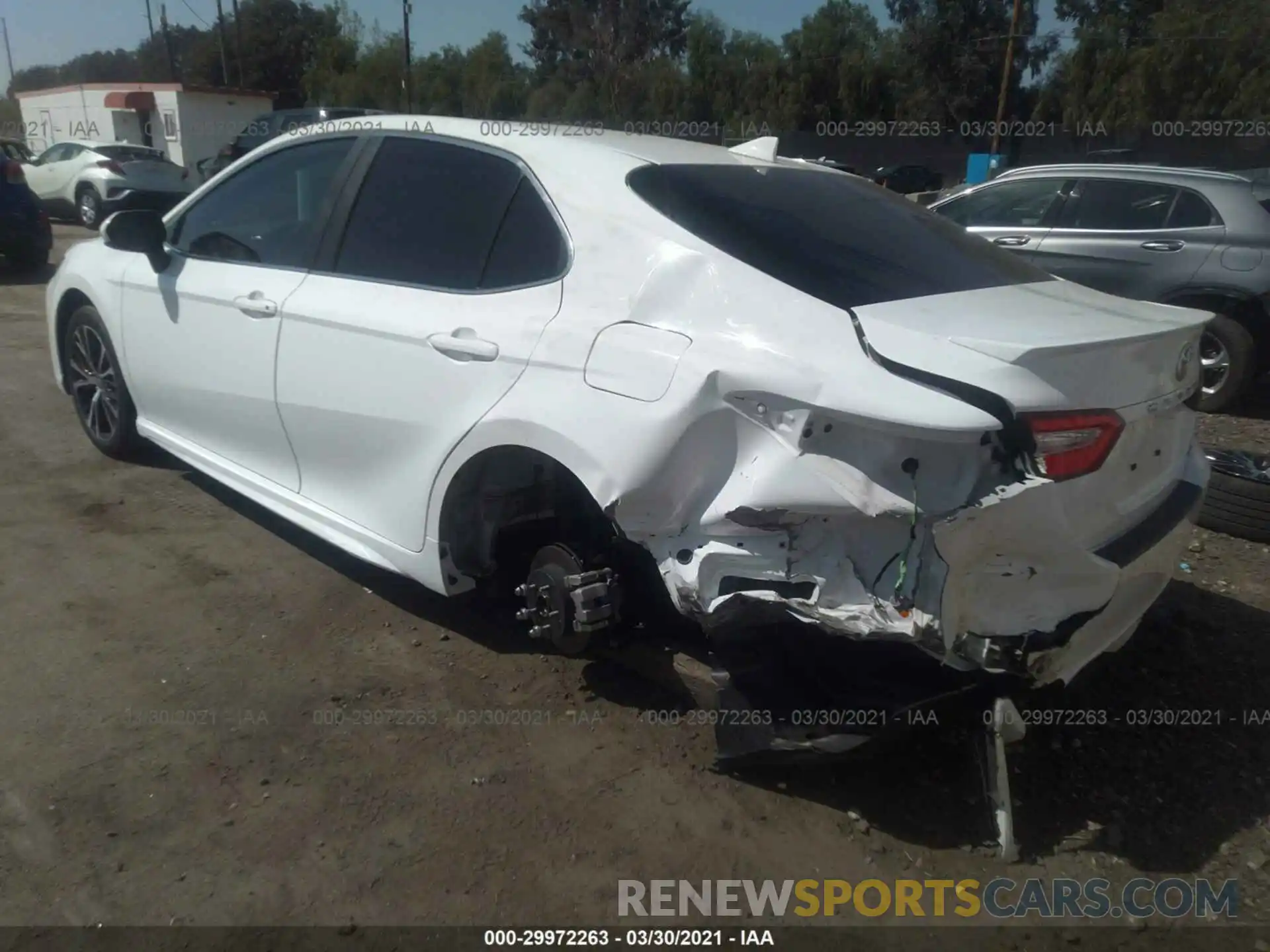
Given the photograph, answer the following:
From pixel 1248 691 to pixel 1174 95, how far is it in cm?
3536

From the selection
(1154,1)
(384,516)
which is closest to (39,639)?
(384,516)

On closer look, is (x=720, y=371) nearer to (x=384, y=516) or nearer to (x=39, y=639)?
(x=384, y=516)

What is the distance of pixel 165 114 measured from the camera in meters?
27.3

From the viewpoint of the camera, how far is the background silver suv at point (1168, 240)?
6.84 m

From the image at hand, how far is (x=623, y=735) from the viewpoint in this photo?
3.10 meters

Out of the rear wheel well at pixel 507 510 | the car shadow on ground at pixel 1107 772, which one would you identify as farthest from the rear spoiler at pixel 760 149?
the car shadow on ground at pixel 1107 772

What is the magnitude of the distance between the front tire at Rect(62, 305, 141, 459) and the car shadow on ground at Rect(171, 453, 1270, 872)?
1.88 meters

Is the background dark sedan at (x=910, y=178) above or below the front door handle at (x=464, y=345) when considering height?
below

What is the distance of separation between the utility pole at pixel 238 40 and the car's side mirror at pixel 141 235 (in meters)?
49.2

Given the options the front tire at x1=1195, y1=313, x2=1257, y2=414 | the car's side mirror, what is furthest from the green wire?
the front tire at x1=1195, y1=313, x2=1257, y2=414

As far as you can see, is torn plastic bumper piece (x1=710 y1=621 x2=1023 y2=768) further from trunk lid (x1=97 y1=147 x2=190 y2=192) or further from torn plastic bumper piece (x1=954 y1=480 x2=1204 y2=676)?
trunk lid (x1=97 y1=147 x2=190 y2=192)

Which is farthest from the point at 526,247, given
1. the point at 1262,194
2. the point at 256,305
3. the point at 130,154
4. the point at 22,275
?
the point at 130,154

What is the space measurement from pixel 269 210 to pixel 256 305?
0.54 meters

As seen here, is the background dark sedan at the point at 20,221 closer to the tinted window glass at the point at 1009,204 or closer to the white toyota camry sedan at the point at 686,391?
the white toyota camry sedan at the point at 686,391
